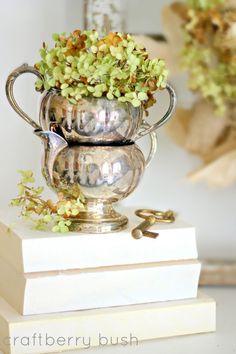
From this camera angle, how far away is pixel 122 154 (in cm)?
96

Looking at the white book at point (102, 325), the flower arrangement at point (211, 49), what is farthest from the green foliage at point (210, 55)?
the white book at point (102, 325)

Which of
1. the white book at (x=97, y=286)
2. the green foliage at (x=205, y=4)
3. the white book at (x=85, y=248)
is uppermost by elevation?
the green foliage at (x=205, y=4)

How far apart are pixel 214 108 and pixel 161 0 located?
210 millimetres

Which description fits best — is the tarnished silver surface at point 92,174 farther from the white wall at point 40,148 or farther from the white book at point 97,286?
the white wall at point 40,148

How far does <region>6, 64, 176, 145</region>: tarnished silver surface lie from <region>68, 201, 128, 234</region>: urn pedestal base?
8 cm

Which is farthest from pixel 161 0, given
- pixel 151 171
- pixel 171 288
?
pixel 171 288

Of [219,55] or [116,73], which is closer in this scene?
[116,73]

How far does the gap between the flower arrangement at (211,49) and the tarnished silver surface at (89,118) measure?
1.14ft

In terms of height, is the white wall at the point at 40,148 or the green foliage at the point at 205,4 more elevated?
the green foliage at the point at 205,4

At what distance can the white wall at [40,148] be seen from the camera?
1.36 meters

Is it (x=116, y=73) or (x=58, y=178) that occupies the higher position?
(x=116, y=73)

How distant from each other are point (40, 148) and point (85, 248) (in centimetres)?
48

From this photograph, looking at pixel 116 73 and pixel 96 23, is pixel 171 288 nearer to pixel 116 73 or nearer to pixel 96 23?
pixel 116 73

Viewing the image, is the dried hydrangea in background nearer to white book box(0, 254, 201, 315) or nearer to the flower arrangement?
the flower arrangement
